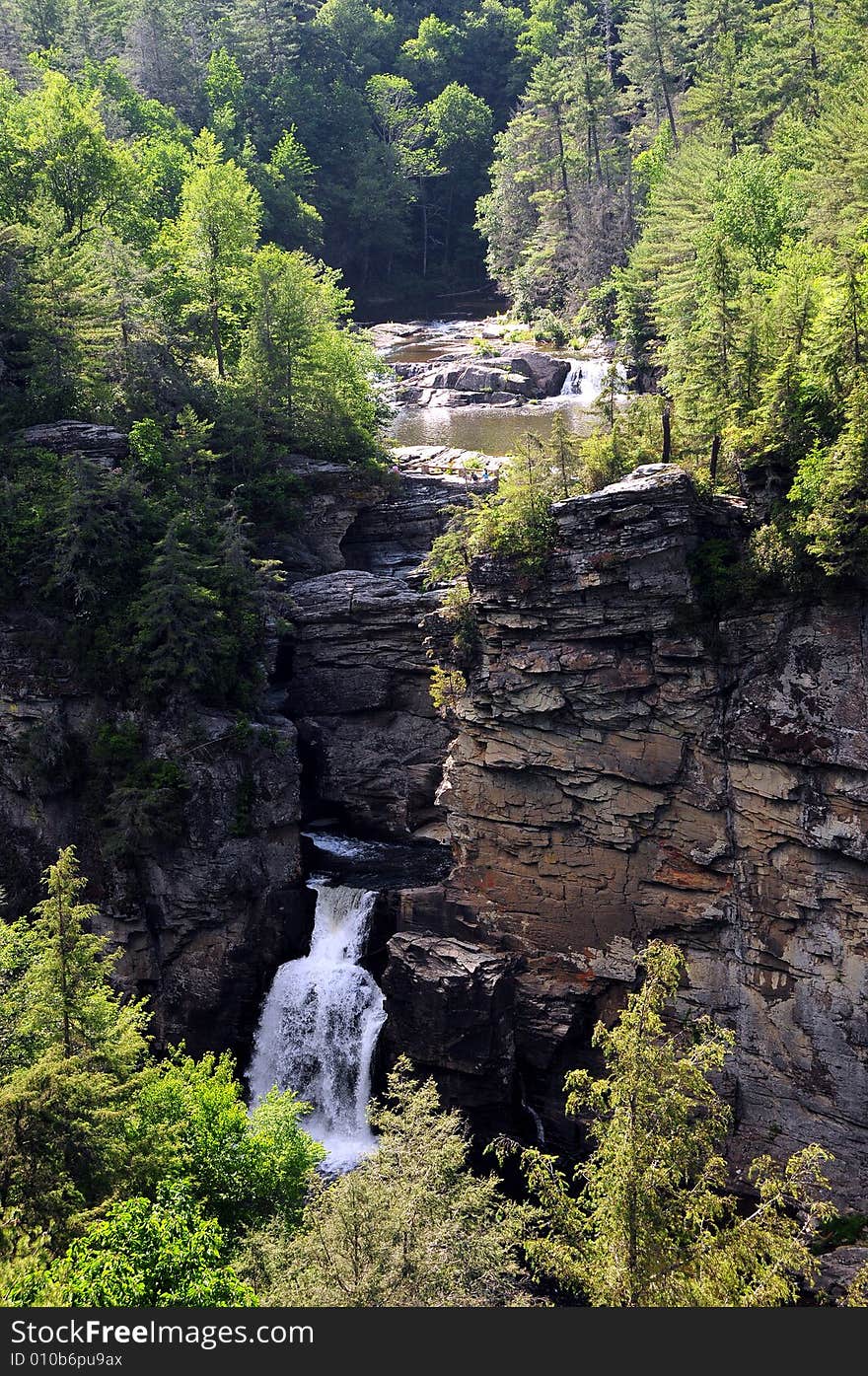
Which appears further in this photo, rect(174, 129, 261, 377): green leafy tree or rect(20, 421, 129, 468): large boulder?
rect(174, 129, 261, 377): green leafy tree

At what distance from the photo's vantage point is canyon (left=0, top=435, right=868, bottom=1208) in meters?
26.5

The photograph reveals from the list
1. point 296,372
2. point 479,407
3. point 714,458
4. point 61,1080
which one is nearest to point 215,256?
point 296,372

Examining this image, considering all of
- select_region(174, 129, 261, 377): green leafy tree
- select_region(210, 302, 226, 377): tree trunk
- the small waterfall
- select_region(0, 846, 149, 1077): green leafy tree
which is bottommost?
select_region(0, 846, 149, 1077): green leafy tree

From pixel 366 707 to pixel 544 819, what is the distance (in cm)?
797

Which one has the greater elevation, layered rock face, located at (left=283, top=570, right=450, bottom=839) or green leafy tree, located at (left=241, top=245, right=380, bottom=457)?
green leafy tree, located at (left=241, top=245, right=380, bottom=457)

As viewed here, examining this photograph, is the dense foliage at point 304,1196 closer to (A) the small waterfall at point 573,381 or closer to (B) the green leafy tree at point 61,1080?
(B) the green leafy tree at point 61,1080

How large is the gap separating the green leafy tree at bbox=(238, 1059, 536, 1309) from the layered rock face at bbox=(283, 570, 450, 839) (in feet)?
51.6

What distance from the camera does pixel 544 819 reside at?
30.4 m

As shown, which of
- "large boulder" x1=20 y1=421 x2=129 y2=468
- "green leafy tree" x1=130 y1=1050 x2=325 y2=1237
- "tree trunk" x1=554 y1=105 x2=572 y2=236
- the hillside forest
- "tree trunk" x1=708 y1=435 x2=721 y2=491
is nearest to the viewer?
the hillside forest

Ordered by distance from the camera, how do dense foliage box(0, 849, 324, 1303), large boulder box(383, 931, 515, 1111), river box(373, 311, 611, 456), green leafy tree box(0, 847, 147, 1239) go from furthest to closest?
river box(373, 311, 611, 456) → large boulder box(383, 931, 515, 1111) → green leafy tree box(0, 847, 147, 1239) → dense foliage box(0, 849, 324, 1303)

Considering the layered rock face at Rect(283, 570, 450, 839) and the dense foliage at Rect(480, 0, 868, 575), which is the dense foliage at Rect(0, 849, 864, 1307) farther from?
the layered rock face at Rect(283, 570, 450, 839)

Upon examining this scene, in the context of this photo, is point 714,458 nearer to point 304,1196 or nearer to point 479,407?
point 304,1196

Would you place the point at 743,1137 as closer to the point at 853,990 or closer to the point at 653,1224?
the point at 853,990

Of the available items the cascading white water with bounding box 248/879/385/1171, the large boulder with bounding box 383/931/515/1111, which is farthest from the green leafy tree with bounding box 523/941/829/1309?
the cascading white water with bounding box 248/879/385/1171
